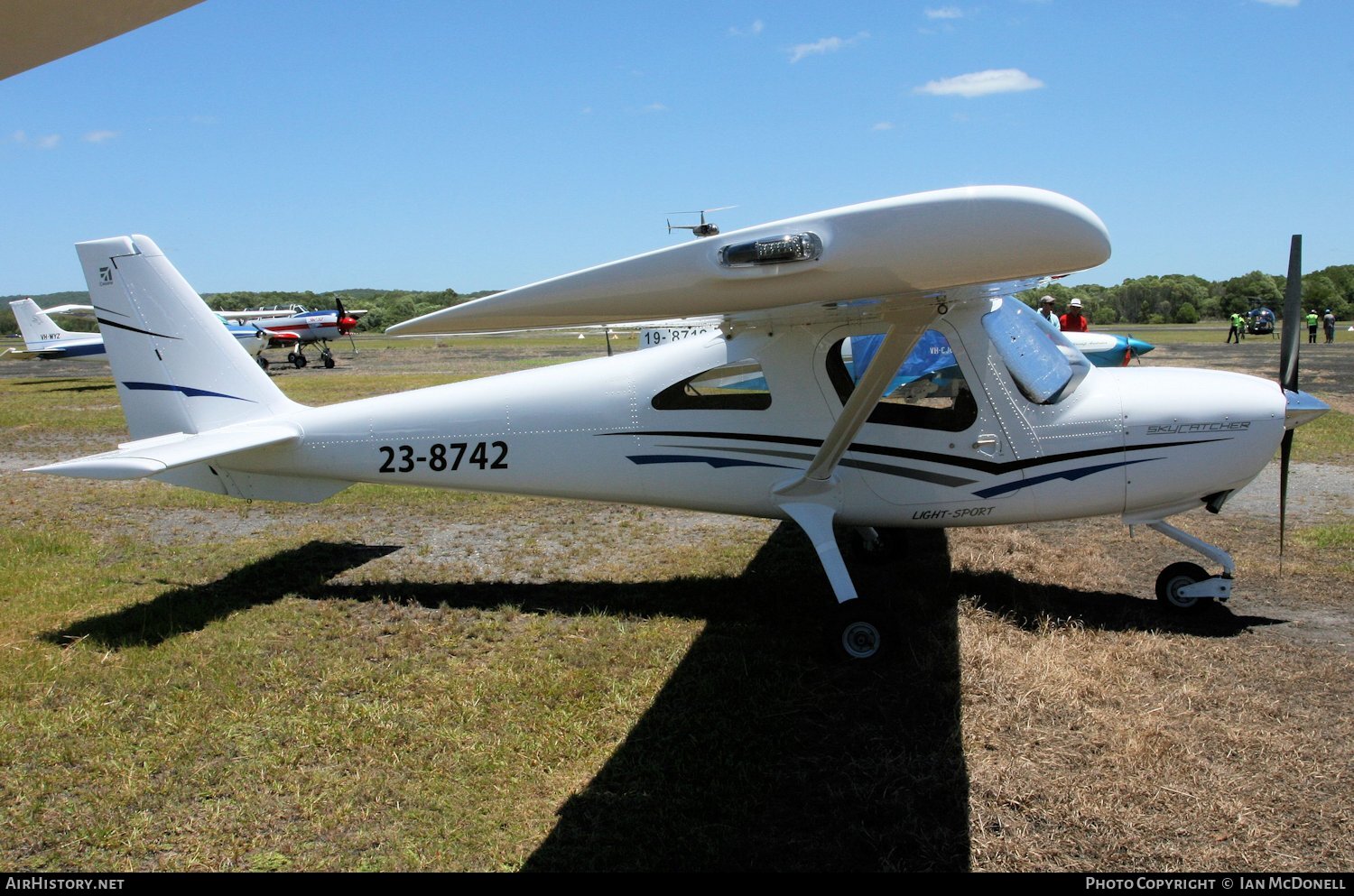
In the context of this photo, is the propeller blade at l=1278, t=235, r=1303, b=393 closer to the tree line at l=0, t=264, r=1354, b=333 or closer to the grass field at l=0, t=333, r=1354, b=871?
the grass field at l=0, t=333, r=1354, b=871

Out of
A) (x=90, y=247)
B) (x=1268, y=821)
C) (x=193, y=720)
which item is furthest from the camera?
(x=90, y=247)

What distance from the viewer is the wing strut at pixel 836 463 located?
458cm

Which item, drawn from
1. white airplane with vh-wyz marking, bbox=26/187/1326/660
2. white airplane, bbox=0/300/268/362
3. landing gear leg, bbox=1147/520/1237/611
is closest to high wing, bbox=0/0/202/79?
white airplane with vh-wyz marking, bbox=26/187/1326/660

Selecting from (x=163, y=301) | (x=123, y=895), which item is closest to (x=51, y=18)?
(x=123, y=895)

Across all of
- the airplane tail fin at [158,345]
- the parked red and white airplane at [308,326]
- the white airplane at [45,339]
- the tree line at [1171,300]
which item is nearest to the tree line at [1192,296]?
the tree line at [1171,300]

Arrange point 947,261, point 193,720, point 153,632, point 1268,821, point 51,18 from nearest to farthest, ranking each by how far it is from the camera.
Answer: point 51,18 → point 947,261 → point 1268,821 → point 193,720 → point 153,632

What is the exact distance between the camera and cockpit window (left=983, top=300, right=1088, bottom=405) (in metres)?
5.53

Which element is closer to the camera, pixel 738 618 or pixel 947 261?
pixel 947 261

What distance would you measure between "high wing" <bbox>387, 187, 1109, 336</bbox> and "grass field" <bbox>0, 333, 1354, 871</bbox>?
212 centimetres

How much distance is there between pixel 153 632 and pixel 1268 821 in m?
6.29

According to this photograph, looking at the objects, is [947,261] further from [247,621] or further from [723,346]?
[247,621]

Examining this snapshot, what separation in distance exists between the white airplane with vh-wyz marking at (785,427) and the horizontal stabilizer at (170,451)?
0.07 feet

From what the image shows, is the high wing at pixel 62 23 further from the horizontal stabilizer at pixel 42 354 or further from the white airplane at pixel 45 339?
the horizontal stabilizer at pixel 42 354

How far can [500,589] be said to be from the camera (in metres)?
6.73
